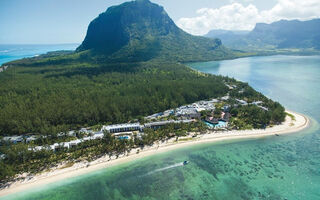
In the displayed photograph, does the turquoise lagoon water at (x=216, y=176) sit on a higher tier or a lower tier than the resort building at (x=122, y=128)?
lower

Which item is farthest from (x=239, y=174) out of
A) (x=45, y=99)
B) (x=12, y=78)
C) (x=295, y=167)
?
(x=12, y=78)

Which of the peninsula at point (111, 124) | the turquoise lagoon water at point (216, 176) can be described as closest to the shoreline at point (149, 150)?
the peninsula at point (111, 124)

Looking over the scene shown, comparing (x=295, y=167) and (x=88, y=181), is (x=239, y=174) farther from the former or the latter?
(x=88, y=181)

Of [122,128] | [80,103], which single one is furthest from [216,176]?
[80,103]

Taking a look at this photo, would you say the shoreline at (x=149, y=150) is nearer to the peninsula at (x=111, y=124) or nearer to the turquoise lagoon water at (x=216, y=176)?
the peninsula at (x=111, y=124)

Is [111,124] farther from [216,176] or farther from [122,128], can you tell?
[216,176]

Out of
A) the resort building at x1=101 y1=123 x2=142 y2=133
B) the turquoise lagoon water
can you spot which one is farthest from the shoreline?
the resort building at x1=101 y1=123 x2=142 y2=133

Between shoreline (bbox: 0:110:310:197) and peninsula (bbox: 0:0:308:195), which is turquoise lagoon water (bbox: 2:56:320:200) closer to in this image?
shoreline (bbox: 0:110:310:197)
